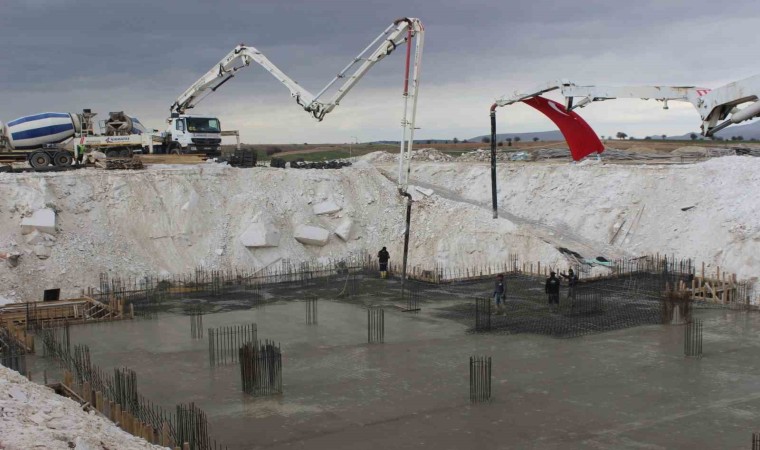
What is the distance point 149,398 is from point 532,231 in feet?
63.0

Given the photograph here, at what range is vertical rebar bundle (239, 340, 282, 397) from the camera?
1574 centimetres

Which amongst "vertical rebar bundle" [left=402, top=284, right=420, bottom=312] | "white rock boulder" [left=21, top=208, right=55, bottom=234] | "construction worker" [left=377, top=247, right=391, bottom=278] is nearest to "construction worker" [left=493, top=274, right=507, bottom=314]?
"vertical rebar bundle" [left=402, top=284, right=420, bottom=312]

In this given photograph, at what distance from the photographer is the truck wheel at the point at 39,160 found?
34875 millimetres

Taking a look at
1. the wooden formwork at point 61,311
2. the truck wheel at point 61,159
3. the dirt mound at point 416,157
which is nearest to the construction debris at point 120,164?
the truck wheel at point 61,159

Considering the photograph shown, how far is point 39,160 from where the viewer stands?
3503 cm

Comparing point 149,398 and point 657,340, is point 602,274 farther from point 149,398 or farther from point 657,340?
point 149,398

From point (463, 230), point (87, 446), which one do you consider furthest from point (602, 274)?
point (87, 446)

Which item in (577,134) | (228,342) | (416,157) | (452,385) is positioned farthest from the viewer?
(416,157)

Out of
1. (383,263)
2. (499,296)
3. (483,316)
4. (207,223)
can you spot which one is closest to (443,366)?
(483,316)

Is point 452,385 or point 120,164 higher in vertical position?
point 120,164

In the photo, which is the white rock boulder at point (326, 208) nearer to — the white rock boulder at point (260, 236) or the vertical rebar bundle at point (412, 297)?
the white rock boulder at point (260, 236)

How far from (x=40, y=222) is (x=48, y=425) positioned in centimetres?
2019

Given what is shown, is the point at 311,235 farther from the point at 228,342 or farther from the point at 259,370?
the point at 259,370

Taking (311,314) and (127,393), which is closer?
(127,393)
